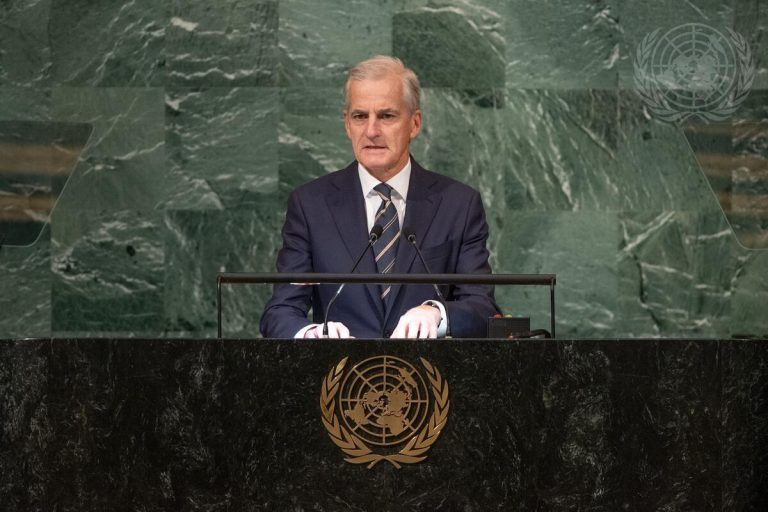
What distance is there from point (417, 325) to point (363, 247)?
686 millimetres

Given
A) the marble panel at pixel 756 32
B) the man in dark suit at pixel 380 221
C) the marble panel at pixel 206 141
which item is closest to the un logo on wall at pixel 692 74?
the marble panel at pixel 756 32

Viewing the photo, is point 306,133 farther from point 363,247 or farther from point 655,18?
point 363,247

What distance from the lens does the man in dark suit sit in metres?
4.07

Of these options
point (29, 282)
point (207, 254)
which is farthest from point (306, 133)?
point (29, 282)

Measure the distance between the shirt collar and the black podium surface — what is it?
135 centimetres

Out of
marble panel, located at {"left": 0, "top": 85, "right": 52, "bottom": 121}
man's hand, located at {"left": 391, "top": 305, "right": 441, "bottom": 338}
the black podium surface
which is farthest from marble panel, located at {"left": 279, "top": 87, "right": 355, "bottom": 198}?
the black podium surface

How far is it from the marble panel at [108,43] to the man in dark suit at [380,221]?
82.0 inches

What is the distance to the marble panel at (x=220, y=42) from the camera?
6059mm

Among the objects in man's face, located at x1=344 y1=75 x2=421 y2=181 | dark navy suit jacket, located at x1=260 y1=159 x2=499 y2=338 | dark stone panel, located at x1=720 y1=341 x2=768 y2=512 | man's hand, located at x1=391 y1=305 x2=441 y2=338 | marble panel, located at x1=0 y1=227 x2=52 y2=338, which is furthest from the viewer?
marble panel, located at x1=0 y1=227 x2=52 y2=338

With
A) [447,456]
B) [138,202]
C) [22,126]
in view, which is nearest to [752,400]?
[447,456]

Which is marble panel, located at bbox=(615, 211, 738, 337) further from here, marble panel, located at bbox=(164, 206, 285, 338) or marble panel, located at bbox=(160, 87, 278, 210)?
marble panel, located at bbox=(160, 87, 278, 210)

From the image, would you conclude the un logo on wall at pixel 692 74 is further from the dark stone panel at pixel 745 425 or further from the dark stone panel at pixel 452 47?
the dark stone panel at pixel 745 425

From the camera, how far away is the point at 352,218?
4.16 meters

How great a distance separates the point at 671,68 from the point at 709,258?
0.94 meters
